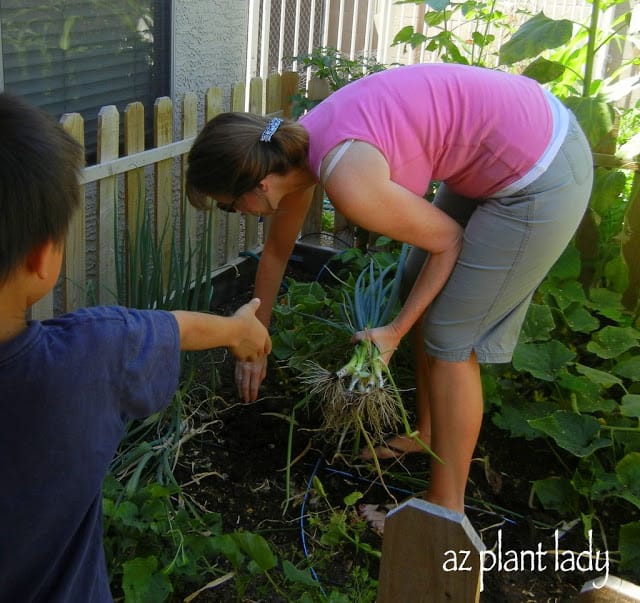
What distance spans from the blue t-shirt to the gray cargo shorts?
116cm

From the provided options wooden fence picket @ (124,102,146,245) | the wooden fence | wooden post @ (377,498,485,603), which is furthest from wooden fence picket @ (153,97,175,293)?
wooden post @ (377,498,485,603)

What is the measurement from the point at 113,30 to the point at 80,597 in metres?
3.08

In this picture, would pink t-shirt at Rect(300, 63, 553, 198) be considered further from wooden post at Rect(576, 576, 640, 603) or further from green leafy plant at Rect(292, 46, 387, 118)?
green leafy plant at Rect(292, 46, 387, 118)

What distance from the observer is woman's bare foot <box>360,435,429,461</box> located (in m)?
2.80

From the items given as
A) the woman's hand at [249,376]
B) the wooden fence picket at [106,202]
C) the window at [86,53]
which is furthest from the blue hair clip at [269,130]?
the window at [86,53]

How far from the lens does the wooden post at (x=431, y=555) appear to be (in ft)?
3.47

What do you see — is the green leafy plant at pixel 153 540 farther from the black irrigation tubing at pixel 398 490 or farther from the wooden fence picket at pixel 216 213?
the wooden fence picket at pixel 216 213

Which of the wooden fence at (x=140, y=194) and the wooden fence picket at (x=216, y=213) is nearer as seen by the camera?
the wooden fence at (x=140, y=194)

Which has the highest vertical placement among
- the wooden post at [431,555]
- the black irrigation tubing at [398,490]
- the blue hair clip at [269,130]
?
the blue hair clip at [269,130]

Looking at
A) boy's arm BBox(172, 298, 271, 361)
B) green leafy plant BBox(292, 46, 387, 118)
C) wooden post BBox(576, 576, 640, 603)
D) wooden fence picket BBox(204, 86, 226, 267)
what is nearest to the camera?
wooden post BBox(576, 576, 640, 603)

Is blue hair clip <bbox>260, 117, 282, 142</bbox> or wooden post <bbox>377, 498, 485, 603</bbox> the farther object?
blue hair clip <bbox>260, 117, 282, 142</bbox>

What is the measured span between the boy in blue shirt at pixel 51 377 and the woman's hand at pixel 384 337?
1.15 metres

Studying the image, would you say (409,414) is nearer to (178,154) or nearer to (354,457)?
(354,457)

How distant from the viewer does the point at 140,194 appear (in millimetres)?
3064
